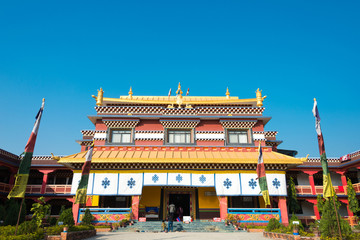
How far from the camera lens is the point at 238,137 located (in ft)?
74.4

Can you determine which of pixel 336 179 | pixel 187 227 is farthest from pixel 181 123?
pixel 336 179

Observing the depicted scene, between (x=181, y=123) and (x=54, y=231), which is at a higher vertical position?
(x=181, y=123)

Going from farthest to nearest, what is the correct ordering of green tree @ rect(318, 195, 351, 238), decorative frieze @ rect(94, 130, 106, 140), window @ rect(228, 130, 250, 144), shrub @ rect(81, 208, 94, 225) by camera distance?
1. window @ rect(228, 130, 250, 144)
2. decorative frieze @ rect(94, 130, 106, 140)
3. shrub @ rect(81, 208, 94, 225)
4. green tree @ rect(318, 195, 351, 238)

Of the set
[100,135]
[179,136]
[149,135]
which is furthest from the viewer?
[179,136]

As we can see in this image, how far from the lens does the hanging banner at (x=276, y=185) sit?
770 inches

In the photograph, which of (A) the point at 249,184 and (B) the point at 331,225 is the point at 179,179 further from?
(B) the point at 331,225

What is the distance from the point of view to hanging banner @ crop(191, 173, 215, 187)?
19.7 metres

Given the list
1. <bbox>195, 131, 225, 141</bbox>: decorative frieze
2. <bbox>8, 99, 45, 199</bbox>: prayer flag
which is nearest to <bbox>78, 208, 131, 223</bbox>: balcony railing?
<bbox>8, 99, 45, 199</bbox>: prayer flag

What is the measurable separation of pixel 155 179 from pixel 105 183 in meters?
3.82

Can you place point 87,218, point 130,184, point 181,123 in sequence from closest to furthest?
point 87,218 < point 130,184 < point 181,123

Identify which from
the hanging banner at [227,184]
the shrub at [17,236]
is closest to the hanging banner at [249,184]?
the hanging banner at [227,184]

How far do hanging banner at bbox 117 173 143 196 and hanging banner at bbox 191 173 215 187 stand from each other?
4047 millimetres

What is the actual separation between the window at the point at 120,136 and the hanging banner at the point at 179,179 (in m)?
5.27

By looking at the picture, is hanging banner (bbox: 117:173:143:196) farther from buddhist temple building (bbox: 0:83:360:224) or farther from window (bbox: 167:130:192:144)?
window (bbox: 167:130:192:144)
